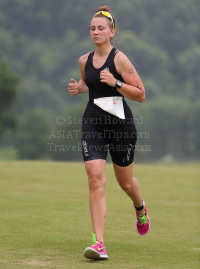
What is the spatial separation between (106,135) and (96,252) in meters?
1.39

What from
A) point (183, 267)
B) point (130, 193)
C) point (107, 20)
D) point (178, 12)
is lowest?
Result: point (183, 267)

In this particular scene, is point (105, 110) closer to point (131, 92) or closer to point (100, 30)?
point (131, 92)

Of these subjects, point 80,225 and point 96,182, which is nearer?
point 96,182

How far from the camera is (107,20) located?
20.2 feet

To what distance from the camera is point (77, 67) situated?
147 m

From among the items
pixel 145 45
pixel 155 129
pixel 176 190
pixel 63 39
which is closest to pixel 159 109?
pixel 155 129

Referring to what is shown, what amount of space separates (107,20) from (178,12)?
16827 cm

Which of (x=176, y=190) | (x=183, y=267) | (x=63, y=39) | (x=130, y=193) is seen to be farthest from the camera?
(x=63, y=39)

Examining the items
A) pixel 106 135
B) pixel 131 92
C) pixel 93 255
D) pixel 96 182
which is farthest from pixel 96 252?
pixel 131 92

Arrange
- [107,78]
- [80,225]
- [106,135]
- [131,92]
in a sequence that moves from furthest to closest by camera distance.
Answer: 1. [80,225]
2. [106,135]
3. [131,92]
4. [107,78]

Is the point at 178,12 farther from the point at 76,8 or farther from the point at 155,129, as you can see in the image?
the point at 155,129

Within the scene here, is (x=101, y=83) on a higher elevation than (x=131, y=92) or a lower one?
higher

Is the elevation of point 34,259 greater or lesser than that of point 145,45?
lesser

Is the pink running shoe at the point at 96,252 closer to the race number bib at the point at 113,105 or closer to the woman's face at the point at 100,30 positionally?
the race number bib at the point at 113,105
